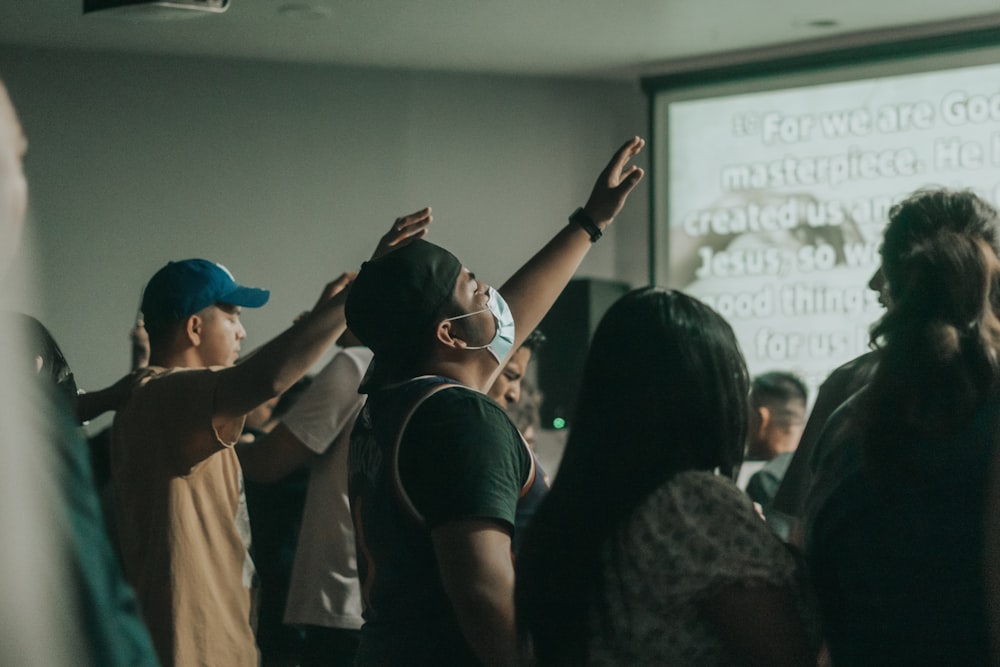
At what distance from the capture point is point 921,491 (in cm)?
136

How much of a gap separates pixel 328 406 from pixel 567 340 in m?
2.96

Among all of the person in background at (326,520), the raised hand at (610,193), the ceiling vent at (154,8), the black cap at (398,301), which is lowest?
the person in background at (326,520)

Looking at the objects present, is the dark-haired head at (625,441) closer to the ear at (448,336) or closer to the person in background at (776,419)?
the ear at (448,336)

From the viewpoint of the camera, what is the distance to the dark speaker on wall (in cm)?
553

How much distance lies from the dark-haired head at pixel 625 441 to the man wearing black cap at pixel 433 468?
10cm

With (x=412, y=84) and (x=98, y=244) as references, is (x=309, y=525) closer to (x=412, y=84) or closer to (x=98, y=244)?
(x=98, y=244)

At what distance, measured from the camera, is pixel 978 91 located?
4.85 m

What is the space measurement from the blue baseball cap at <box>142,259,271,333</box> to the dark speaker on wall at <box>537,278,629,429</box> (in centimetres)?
315

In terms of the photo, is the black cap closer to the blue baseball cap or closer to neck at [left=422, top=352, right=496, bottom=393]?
neck at [left=422, top=352, right=496, bottom=393]

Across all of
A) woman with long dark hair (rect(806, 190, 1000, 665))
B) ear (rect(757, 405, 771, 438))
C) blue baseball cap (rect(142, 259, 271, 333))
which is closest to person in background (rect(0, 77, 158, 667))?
woman with long dark hair (rect(806, 190, 1000, 665))

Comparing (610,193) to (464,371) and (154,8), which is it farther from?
(154,8)

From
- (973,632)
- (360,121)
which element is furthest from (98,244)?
(973,632)

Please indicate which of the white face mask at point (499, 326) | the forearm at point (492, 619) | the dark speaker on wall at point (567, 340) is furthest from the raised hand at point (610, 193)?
the dark speaker on wall at point (567, 340)

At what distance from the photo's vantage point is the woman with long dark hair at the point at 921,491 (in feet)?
4.42
